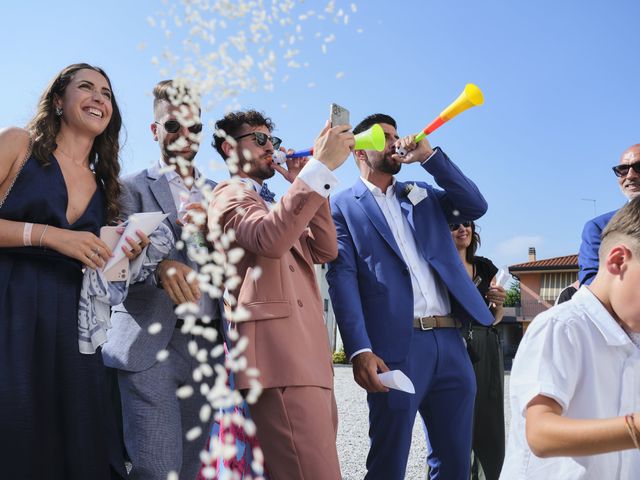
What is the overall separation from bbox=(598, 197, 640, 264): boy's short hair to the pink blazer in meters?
1.07

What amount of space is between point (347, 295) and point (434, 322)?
0.51m

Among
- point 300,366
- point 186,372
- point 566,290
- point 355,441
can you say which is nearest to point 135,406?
point 186,372

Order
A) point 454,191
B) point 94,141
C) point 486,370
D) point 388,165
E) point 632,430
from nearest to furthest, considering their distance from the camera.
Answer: point 632,430, point 94,141, point 454,191, point 388,165, point 486,370

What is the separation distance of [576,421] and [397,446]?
1.78m

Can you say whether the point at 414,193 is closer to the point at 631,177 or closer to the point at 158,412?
the point at 631,177

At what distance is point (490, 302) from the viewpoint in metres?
5.07

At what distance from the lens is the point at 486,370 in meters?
4.79

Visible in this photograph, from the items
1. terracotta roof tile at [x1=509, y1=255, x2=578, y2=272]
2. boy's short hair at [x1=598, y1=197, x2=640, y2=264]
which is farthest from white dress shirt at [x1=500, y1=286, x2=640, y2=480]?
terracotta roof tile at [x1=509, y1=255, x2=578, y2=272]

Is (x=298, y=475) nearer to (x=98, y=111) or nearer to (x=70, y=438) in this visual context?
(x=70, y=438)

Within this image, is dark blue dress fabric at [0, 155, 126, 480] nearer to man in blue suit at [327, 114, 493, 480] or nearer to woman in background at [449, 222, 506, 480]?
man in blue suit at [327, 114, 493, 480]

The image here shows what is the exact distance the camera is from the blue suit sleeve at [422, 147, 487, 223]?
3.69 m

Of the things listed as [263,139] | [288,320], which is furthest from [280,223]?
A: [263,139]

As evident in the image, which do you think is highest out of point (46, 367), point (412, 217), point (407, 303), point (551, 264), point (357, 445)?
Result: point (551, 264)

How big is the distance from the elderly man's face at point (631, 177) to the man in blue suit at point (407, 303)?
94cm
